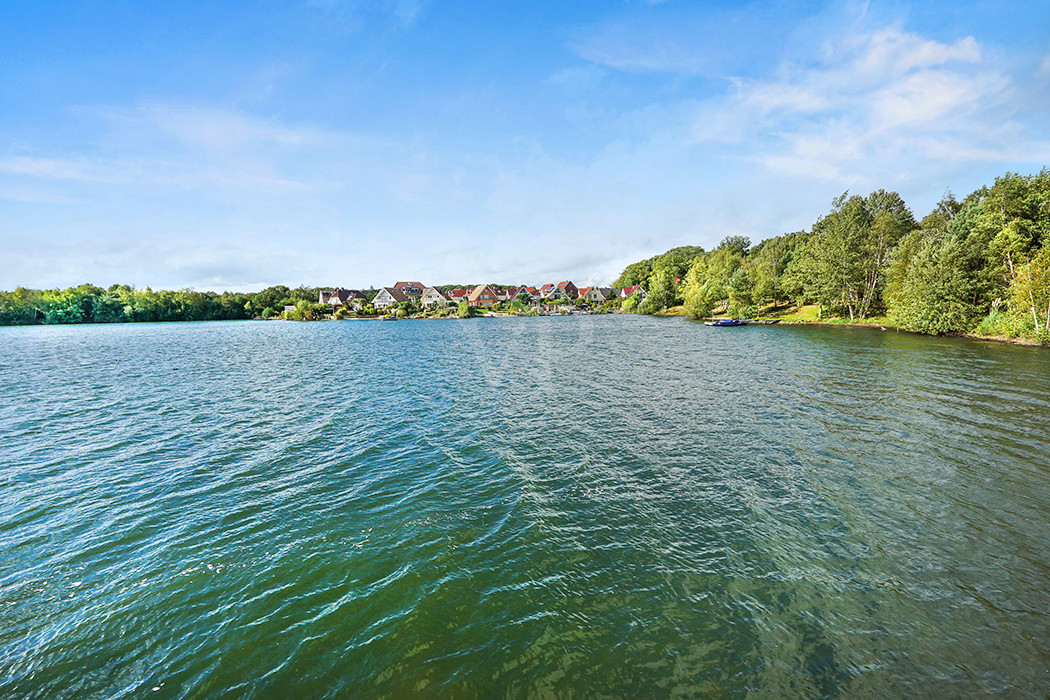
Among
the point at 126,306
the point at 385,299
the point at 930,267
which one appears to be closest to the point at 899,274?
the point at 930,267

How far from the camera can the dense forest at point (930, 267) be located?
145ft

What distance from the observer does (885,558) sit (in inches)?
391

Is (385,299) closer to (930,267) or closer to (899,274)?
(899,274)

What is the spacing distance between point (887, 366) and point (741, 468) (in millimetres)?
29405

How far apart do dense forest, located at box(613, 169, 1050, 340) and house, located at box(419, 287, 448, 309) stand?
119057 millimetres

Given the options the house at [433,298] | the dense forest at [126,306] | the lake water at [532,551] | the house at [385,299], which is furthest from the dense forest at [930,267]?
the dense forest at [126,306]

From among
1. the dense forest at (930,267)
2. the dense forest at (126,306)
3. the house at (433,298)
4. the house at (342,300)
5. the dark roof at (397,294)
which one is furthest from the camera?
the house at (342,300)

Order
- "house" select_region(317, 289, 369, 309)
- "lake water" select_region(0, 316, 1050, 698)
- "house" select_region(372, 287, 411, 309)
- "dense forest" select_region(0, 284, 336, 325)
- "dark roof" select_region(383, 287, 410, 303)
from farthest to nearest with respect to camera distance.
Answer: "house" select_region(317, 289, 369, 309) < "dark roof" select_region(383, 287, 410, 303) < "house" select_region(372, 287, 411, 309) < "dense forest" select_region(0, 284, 336, 325) < "lake water" select_region(0, 316, 1050, 698)

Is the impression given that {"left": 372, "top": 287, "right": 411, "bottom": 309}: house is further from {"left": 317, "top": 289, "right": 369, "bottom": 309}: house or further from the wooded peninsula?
the wooded peninsula

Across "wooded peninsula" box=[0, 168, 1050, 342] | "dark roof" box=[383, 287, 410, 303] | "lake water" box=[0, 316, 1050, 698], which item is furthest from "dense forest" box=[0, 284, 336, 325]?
"lake water" box=[0, 316, 1050, 698]

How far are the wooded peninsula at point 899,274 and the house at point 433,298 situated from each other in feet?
297

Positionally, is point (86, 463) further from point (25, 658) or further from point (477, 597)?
point (477, 597)

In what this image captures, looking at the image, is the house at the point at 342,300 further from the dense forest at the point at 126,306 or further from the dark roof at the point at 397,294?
the dense forest at the point at 126,306

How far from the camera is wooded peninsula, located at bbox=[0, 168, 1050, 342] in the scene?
44797mm
